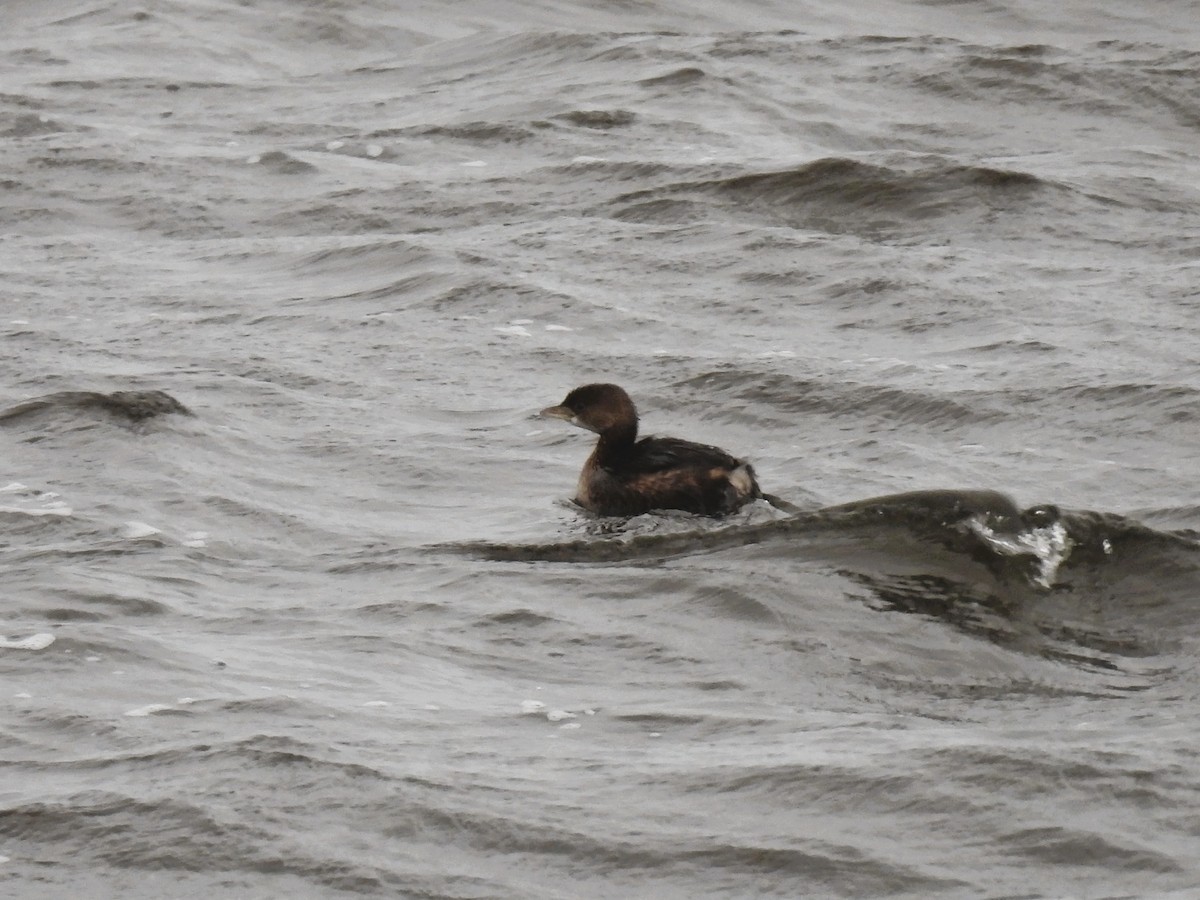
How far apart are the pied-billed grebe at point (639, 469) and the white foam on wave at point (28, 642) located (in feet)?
8.90

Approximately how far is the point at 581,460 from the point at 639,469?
1115mm

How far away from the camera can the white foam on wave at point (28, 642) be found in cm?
739

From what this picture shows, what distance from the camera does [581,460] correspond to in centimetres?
1061

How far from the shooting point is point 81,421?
10422 mm

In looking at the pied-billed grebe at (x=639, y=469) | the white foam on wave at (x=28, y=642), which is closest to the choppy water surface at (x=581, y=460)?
the white foam on wave at (x=28, y=642)

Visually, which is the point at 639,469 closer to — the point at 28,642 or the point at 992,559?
the point at 992,559

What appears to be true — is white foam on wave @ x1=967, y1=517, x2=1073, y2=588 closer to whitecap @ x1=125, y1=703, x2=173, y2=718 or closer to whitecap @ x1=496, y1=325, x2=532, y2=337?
whitecap @ x1=125, y1=703, x2=173, y2=718

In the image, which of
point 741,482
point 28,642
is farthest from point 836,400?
point 28,642

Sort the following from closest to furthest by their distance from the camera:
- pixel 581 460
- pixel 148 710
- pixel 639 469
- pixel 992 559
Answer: pixel 148 710 < pixel 992 559 < pixel 639 469 < pixel 581 460

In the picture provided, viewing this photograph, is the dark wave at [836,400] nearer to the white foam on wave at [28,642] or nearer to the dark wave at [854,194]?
the dark wave at [854,194]

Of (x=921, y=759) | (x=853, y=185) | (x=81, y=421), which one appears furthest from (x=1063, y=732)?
(x=853, y=185)

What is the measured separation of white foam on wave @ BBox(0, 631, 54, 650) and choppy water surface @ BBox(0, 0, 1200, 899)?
2cm

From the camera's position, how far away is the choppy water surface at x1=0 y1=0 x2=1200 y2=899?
611 centimetres

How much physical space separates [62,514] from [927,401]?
4.10 m
